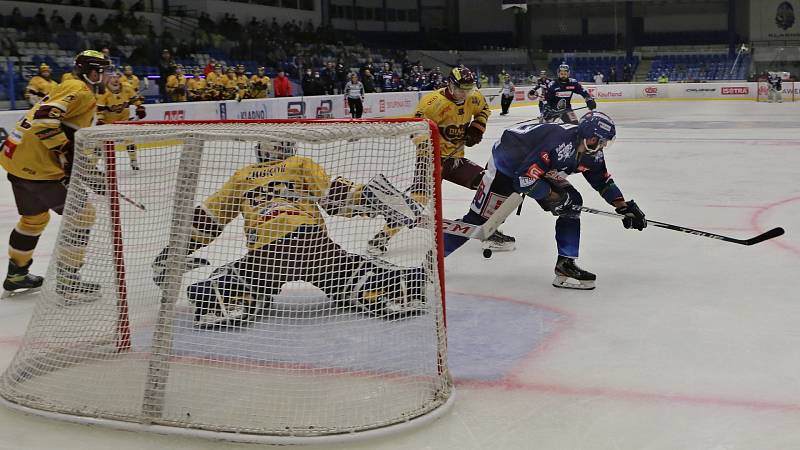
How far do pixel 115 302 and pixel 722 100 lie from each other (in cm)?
2412

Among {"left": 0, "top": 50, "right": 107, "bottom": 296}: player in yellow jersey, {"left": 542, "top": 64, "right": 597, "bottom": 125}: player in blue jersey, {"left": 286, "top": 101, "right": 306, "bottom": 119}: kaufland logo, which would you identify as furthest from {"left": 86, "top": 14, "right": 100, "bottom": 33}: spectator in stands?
{"left": 0, "top": 50, "right": 107, "bottom": 296}: player in yellow jersey

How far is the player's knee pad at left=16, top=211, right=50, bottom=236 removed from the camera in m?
4.41

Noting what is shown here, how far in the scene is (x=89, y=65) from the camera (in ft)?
14.5

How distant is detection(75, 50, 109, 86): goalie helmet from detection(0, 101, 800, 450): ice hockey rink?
1.18m

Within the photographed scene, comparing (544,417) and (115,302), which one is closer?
(544,417)

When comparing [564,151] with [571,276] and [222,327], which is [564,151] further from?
[222,327]

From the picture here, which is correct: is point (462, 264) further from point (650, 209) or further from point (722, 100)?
point (722, 100)

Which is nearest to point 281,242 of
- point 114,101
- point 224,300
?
point 224,300

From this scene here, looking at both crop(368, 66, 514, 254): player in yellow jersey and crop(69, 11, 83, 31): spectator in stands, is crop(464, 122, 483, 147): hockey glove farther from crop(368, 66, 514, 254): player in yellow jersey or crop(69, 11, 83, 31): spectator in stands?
crop(69, 11, 83, 31): spectator in stands

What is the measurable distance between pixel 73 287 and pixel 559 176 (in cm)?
245

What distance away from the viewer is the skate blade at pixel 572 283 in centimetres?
447

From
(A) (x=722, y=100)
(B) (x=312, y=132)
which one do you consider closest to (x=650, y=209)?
(B) (x=312, y=132)

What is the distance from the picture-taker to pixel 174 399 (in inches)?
112

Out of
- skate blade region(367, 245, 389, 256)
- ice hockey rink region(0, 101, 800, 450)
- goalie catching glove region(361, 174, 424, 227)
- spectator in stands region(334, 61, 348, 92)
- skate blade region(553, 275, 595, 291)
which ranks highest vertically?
spectator in stands region(334, 61, 348, 92)
